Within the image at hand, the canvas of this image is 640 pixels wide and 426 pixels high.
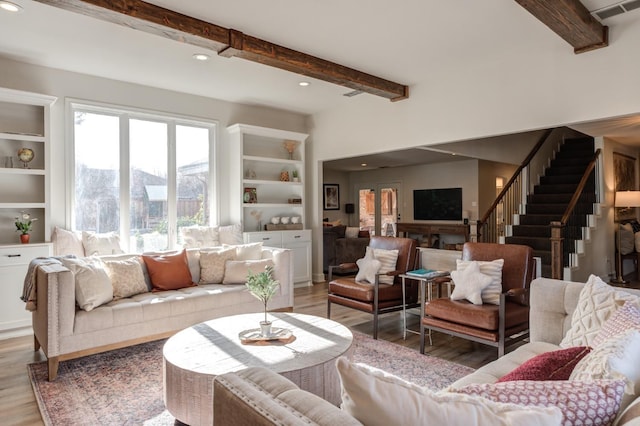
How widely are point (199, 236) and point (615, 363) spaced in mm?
4976

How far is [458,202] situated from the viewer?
10.2 metres

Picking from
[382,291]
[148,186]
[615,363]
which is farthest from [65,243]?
[615,363]

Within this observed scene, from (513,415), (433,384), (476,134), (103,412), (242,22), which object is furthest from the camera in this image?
(476,134)

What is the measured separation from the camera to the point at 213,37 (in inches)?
138

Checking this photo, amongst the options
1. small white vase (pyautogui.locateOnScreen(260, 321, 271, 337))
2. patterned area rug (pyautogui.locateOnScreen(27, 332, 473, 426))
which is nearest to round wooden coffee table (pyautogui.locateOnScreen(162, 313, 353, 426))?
small white vase (pyautogui.locateOnScreen(260, 321, 271, 337))

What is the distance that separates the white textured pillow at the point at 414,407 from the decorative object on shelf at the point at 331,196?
10990 millimetres

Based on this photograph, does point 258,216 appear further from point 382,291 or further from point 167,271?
point 382,291

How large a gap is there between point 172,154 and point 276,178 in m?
1.80

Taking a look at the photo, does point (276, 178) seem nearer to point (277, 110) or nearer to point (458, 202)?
point (277, 110)

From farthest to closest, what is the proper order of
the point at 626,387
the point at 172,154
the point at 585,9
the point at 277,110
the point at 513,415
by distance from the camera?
the point at 277,110, the point at 172,154, the point at 585,9, the point at 626,387, the point at 513,415

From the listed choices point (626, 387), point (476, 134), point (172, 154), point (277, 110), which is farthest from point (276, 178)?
point (626, 387)

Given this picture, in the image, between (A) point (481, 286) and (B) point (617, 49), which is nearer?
(A) point (481, 286)

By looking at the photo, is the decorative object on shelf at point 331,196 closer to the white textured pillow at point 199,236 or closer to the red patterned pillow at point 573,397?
the white textured pillow at point 199,236

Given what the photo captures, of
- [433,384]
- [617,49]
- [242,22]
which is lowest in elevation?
[433,384]
